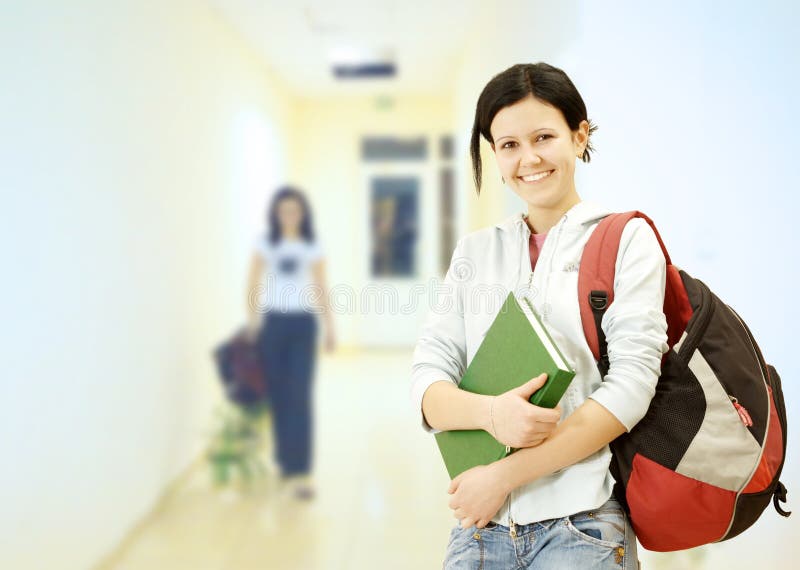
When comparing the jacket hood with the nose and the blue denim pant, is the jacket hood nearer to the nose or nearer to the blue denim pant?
the nose

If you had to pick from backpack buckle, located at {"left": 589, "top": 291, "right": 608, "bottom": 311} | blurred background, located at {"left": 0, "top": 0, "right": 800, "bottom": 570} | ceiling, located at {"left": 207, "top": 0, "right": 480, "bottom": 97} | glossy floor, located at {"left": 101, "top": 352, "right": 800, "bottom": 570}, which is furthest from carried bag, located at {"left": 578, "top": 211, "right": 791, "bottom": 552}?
Result: ceiling, located at {"left": 207, "top": 0, "right": 480, "bottom": 97}

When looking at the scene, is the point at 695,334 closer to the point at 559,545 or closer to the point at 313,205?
the point at 559,545

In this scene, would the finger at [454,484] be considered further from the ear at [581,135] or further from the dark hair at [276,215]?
the dark hair at [276,215]

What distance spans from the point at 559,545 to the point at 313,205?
1212 mm

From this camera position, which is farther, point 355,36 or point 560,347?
point 355,36

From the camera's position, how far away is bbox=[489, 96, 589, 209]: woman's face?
2.40 ft

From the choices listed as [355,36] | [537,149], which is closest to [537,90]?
[537,149]

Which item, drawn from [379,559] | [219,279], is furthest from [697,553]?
[219,279]

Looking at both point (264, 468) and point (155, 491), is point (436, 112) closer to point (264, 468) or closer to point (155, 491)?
point (264, 468)

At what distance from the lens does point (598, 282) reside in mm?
685

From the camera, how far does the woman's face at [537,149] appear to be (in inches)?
28.8

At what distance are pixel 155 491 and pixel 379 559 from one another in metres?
0.69

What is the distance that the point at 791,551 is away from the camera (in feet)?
3.93

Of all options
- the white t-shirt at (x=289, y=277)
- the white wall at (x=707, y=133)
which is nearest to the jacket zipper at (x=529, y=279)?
the white wall at (x=707, y=133)
